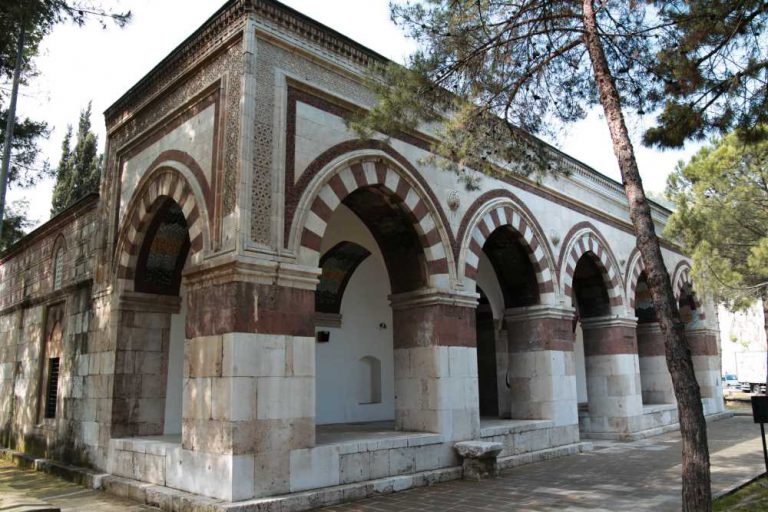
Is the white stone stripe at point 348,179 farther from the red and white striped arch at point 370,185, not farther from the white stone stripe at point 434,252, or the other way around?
the white stone stripe at point 434,252

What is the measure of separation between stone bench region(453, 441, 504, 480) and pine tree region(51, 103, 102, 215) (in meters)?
17.0

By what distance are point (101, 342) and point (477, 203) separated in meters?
6.29

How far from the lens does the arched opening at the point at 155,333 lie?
345 inches

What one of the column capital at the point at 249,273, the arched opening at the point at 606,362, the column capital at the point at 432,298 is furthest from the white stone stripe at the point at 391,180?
the arched opening at the point at 606,362

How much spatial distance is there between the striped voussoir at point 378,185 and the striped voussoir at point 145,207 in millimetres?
1675

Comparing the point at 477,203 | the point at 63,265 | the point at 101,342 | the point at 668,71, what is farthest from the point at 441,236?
the point at 63,265

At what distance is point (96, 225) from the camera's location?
10.1 m

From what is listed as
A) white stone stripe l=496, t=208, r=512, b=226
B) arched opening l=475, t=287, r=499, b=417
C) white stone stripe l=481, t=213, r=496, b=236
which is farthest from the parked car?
white stone stripe l=481, t=213, r=496, b=236

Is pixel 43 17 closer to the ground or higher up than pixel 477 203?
higher up

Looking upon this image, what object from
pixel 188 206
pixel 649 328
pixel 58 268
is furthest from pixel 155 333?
pixel 649 328

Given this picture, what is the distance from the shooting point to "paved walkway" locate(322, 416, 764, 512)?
6.71 meters

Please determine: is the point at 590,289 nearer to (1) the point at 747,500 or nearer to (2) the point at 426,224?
(2) the point at 426,224

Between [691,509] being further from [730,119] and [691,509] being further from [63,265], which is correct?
[63,265]

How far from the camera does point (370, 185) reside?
8.34 meters
